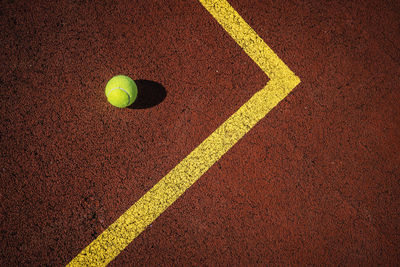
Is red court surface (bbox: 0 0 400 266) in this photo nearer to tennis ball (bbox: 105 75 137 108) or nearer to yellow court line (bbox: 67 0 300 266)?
yellow court line (bbox: 67 0 300 266)

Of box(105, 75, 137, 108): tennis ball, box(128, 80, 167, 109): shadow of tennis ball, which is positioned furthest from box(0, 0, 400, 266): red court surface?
box(105, 75, 137, 108): tennis ball

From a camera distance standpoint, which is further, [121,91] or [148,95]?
[148,95]

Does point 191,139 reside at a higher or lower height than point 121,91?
lower

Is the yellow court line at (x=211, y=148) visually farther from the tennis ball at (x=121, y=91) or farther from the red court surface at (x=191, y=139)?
the tennis ball at (x=121, y=91)

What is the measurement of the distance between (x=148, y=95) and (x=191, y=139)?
0.64m

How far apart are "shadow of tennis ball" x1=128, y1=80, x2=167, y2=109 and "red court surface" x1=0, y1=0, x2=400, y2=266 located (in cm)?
2

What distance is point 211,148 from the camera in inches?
97.7

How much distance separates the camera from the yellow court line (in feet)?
7.15

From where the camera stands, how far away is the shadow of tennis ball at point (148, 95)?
2.51m

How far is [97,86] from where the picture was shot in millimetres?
2469

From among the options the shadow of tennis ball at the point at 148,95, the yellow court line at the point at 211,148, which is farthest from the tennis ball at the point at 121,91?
the yellow court line at the point at 211,148

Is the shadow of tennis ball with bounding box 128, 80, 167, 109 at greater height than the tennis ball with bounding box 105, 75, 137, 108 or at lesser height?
lesser

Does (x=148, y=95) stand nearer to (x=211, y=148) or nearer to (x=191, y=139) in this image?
(x=191, y=139)

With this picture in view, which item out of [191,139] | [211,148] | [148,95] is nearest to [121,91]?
[148,95]
